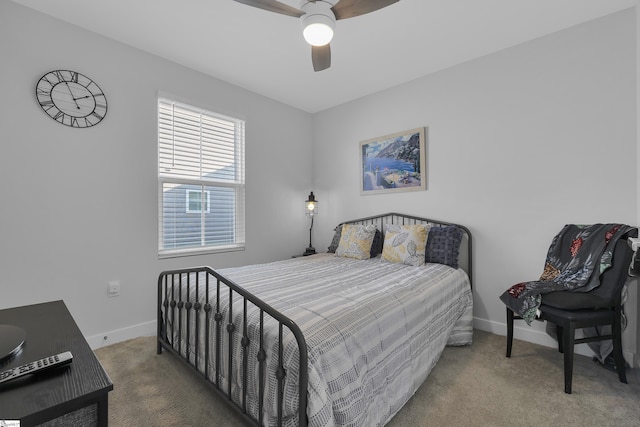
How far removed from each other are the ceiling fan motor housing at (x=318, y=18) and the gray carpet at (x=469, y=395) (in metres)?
2.33

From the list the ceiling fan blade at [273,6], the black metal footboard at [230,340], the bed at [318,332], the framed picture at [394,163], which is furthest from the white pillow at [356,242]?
the ceiling fan blade at [273,6]

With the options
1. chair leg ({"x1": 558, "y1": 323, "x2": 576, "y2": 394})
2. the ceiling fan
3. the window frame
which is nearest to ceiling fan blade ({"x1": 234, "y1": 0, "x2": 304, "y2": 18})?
the ceiling fan

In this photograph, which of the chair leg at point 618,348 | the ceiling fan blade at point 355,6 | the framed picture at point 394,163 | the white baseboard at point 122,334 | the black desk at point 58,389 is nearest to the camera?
the black desk at point 58,389

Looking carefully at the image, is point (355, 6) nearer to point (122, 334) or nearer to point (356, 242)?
point (356, 242)

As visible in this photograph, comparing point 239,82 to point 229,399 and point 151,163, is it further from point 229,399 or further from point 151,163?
point 229,399

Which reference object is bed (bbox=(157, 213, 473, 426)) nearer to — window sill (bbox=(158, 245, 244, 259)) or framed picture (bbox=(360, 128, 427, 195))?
window sill (bbox=(158, 245, 244, 259))

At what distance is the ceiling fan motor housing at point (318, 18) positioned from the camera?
1.73 m

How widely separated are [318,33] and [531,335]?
2983 millimetres

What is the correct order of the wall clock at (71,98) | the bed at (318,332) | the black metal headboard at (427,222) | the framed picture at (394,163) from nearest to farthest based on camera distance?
the bed at (318,332) → the wall clock at (71,98) → the black metal headboard at (427,222) → the framed picture at (394,163)

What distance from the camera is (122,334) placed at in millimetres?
2557

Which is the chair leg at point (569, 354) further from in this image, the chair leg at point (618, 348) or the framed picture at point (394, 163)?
the framed picture at point (394, 163)

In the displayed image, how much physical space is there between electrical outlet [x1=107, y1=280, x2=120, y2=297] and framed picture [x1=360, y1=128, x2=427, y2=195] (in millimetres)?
2802

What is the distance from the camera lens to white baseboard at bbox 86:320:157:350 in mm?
2418

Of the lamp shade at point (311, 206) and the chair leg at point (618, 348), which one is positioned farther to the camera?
the lamp shade at point (311, 206)
